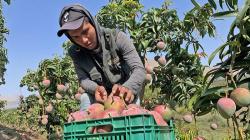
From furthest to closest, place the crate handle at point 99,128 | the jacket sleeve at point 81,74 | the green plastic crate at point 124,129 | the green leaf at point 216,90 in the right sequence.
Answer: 1. the jacket sleeve at point 81,74
2. the green leaf at point 216,90
3. the crate handle at point 99,128
4. the green plastic crate at point 124,129

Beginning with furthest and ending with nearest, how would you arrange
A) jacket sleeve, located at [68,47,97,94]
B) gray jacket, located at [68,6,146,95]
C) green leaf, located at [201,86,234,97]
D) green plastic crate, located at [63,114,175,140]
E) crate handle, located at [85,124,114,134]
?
jacket sleeve, located at [68,47,97,94] < gray jacket, located at [68,6,146,95] < green leaf, located at [201,86,234,97] < crate handle, located at [85,124,114,134] < green plastic crate, located at [63,114,175,140]

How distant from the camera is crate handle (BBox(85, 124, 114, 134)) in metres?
1.82

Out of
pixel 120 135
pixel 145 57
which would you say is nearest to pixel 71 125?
pixel 120 135

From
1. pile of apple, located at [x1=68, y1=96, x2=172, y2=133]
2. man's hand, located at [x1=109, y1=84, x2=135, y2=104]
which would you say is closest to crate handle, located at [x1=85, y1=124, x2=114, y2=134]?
pile of apple, located at [x1=68, y1=96, x2=172, y2=133]

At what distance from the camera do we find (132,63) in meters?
2.58

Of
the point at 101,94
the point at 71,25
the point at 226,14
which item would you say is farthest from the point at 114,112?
the point at 226,14

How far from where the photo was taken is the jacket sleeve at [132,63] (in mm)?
2422

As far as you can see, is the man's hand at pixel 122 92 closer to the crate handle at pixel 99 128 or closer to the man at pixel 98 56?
the man at pixel 98 56

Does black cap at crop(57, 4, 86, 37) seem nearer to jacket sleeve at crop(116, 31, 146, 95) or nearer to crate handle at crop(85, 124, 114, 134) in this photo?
jacket sleeve at crop(116, 31, 146, 95)

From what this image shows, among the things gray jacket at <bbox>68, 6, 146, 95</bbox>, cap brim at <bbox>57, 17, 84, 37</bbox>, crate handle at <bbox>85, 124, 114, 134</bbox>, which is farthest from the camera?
gray jacket at <bbox>68, 6, 146, 95</bbox>

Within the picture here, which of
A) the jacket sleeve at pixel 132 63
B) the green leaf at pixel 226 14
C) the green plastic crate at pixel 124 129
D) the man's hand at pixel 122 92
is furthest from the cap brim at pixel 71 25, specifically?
the green leaf at pixel 226 14

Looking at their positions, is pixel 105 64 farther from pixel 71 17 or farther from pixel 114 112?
pixel 114 112

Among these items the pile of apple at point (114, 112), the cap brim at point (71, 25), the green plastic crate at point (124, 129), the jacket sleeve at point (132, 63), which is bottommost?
the green plastic crate at point (124, 129)

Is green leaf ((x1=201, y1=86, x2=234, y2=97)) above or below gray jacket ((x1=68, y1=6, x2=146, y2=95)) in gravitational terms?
below
